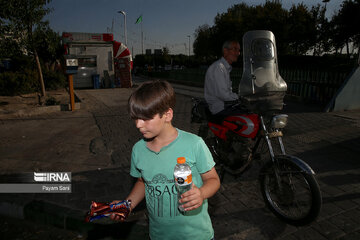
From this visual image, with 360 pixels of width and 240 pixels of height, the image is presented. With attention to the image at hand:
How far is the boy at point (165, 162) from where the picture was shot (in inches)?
61.3

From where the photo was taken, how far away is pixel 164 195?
1.64m

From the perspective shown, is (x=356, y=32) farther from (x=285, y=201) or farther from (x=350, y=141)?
(x=285, y=201)

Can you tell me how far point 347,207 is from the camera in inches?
130

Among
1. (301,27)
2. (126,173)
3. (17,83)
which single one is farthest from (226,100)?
(301,27)

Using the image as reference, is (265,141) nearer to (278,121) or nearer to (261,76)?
(278,121)

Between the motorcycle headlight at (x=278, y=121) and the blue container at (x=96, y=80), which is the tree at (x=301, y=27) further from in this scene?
the motorcycle headlight at (x=278, y=121)

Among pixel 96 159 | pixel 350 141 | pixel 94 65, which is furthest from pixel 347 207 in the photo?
pixel 94 65

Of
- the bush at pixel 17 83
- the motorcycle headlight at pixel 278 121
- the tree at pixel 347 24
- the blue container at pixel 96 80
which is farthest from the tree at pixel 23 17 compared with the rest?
the tree at pixel 347 24

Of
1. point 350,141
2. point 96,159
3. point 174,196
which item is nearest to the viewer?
point 174,196

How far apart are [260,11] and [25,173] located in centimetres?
4006

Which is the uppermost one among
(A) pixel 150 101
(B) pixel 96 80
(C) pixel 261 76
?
(C) pixel 261 76

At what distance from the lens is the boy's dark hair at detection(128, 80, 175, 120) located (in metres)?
1.53

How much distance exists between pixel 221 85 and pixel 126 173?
2200mm

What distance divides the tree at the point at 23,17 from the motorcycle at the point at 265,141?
29.8ft
